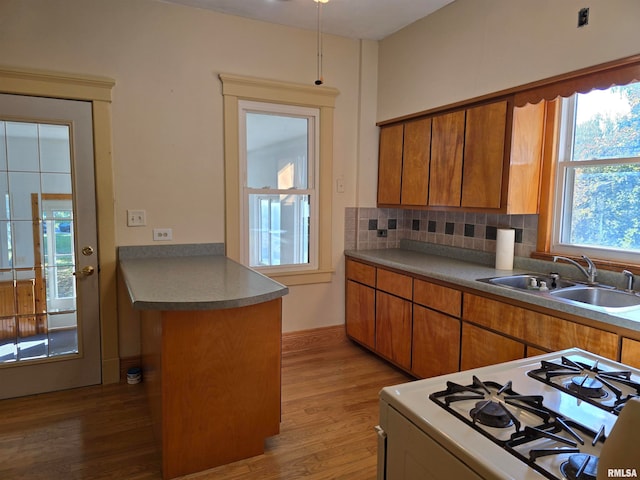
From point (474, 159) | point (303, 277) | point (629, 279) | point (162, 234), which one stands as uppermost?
point (474, 159)

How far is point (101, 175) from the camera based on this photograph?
2877mm

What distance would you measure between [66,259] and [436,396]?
2762mm

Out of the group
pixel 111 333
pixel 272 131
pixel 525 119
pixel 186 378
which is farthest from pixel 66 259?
pixel 525 119

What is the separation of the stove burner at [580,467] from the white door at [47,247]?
117 inches

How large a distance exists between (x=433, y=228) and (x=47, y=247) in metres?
2.96

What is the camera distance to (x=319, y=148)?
360cm

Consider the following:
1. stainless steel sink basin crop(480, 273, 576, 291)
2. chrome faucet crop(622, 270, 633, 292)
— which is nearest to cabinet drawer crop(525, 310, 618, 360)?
stainless steel sink basin crop(480, 273, 576, 291)

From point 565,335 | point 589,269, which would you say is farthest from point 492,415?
point 589,269

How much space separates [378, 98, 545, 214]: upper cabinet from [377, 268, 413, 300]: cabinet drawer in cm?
61

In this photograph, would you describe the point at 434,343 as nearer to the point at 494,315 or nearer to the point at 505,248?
the point at 494,315

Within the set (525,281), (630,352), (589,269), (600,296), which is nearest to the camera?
(630,352)

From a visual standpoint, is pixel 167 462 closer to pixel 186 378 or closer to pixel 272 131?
pixel 186 378

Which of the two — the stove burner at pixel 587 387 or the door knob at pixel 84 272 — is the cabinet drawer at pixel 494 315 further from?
the door knob at pixel 84 272

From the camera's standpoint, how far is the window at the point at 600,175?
2.31m
